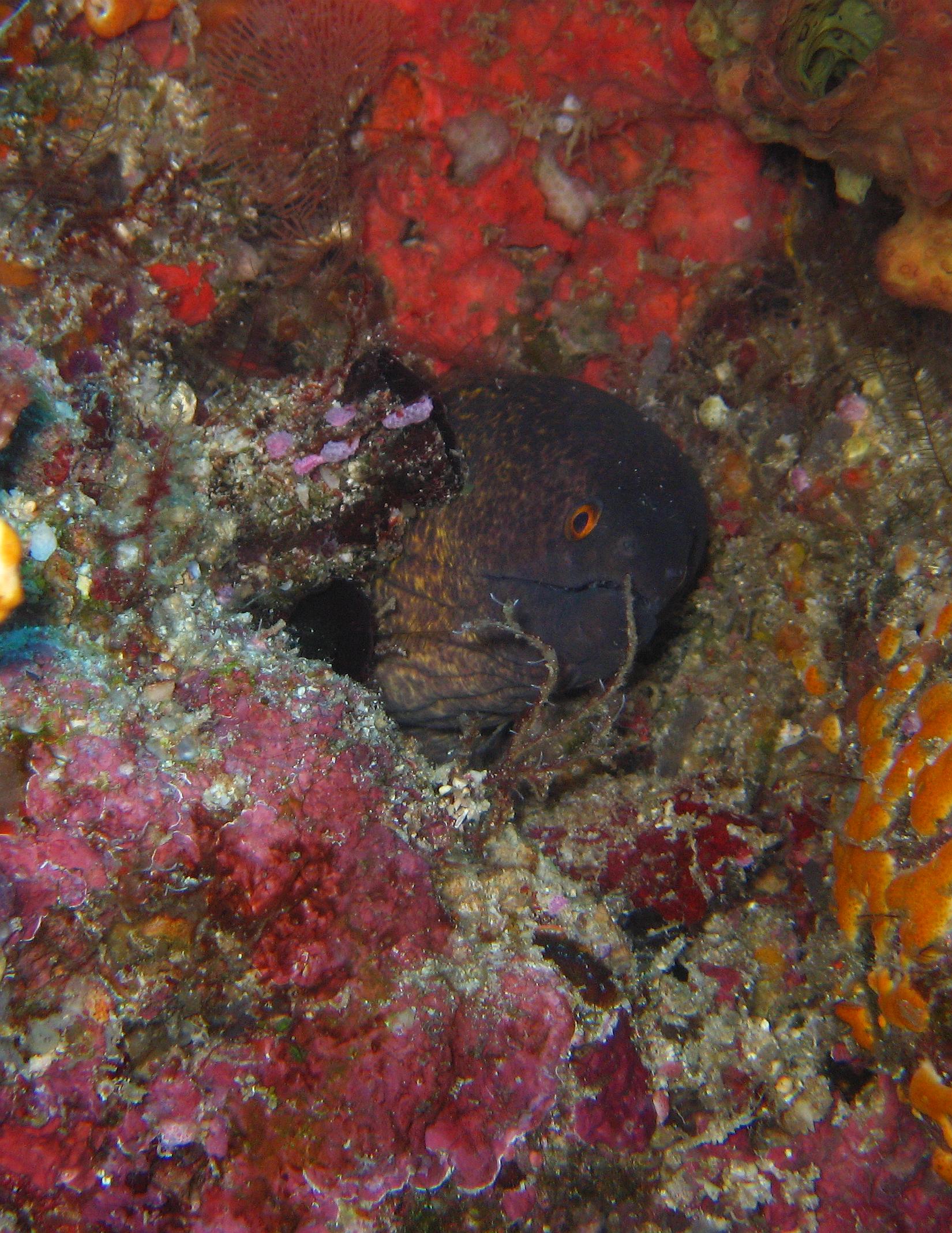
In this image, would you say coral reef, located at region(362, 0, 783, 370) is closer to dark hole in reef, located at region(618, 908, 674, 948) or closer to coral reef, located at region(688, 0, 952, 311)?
coral reef, located at region(688, 0, 952, 311)

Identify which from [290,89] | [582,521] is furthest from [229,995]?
[290,89]

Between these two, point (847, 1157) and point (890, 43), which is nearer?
point (847, 1157)

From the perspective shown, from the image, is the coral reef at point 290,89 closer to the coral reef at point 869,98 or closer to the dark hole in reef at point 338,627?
the coral reef at point 869,98

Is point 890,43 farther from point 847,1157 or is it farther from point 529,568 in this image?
point 847,1157

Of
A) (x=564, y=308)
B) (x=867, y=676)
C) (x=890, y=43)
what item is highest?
(x=890, y=43)

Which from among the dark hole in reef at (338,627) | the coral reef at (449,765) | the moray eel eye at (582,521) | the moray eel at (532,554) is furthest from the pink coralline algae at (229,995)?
the moray eel eye at (582,521)

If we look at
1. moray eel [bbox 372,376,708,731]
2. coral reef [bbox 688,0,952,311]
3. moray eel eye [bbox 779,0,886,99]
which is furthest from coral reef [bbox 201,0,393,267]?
moray eel eye [bbox 779,0,886,99]

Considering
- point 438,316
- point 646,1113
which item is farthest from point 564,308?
point 646,1113
